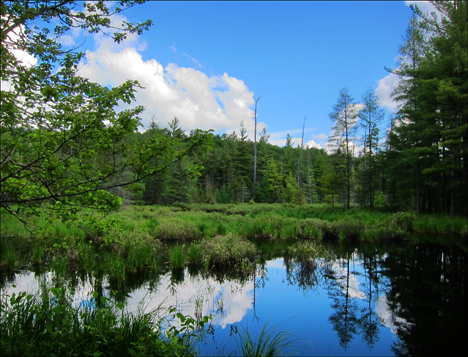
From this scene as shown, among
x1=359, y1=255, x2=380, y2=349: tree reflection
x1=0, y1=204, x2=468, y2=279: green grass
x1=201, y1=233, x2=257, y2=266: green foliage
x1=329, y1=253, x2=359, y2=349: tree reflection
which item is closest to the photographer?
x1=359, y1=255, x2=380, y2=349: tree reflection

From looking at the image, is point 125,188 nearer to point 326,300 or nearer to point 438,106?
point 326,300

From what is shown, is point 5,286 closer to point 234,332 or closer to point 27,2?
point 234,332

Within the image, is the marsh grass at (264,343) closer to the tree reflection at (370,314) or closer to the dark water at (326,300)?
the dark water at (326,300)

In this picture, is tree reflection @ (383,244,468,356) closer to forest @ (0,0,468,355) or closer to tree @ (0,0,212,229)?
forest @ (0,0,468,355)

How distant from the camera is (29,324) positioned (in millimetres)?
3855

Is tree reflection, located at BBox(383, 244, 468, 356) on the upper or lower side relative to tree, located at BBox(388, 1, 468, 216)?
lower

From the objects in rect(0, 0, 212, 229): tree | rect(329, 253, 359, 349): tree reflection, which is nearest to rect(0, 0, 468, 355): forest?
rect(0, 0, 212, 229): tree

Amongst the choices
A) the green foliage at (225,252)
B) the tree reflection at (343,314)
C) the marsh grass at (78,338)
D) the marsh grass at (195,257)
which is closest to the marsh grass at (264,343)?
the marsh grass at (78,338)

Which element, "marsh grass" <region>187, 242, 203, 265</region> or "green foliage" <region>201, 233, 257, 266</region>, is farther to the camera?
"marsh grass" <region>187, 242, 203, 265</region>

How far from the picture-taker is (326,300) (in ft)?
23.4

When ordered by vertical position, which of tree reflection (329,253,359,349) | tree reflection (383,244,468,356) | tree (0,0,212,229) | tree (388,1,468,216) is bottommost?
tree reflection (329,253,359,349)

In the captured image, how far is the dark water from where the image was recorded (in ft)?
17.0

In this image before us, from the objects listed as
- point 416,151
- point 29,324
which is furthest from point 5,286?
point 416,151

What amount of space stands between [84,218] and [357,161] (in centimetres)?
2891
